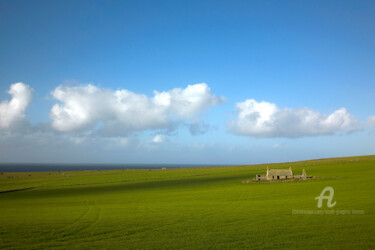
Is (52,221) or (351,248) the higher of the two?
(351,248)

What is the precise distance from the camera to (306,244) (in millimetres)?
13750

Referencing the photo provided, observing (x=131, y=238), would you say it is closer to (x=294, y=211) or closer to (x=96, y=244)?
(x=96, y=244)

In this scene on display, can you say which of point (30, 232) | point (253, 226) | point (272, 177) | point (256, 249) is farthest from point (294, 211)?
point (272, 177)

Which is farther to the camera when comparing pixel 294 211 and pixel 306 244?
pixel 294 211

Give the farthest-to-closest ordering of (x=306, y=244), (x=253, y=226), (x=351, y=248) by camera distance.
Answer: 1. (x=253, y=226)
2. (x=306, y=244)
3. (x=351, y=248)

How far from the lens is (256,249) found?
13398 mm

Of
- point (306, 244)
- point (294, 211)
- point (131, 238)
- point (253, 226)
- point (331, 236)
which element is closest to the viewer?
point (306, 244)

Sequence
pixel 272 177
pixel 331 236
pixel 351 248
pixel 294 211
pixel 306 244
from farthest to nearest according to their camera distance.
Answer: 1. pixel 272 177
2. pixel 294 211
3. pixel 331 236
4. pixel 306 244
5. pixel 351 248

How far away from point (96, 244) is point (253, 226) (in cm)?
1074

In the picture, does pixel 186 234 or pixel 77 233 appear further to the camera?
pixel 77 233

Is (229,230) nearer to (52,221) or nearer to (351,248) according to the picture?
(351,248)

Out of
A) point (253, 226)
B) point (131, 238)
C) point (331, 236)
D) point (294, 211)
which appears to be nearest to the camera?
point (331, 236)

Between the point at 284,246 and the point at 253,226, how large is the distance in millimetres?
4236

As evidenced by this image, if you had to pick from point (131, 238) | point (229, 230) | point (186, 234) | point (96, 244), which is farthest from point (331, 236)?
point (96, 244)
